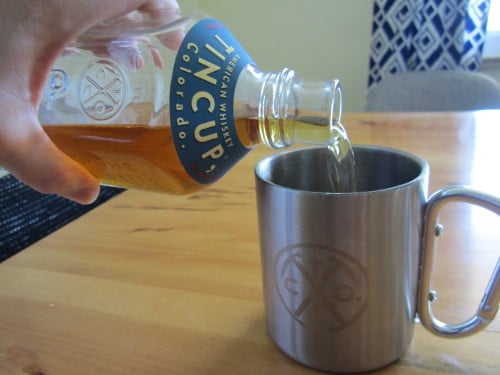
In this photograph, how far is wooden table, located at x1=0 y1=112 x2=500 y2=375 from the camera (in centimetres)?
35

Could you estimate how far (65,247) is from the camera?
0.55m

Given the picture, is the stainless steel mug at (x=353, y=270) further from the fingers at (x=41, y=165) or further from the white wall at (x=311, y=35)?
the white wall at (x=311, y=35)

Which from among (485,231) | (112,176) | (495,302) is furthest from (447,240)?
(112,176)

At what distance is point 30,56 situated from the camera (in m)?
0.31

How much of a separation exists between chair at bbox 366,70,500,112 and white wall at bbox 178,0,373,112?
0.55m

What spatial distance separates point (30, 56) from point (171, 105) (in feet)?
0.32

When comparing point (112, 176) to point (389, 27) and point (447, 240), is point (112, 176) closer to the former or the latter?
point (447, 240)

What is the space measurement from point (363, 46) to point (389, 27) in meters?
0.17

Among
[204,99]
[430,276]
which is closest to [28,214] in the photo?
[204,99]

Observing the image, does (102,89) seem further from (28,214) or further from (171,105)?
(28,214)

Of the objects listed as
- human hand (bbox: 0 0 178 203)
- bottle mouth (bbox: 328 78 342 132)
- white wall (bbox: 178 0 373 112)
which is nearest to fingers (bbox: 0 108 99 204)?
human hand (bbox: 0 0 178 203)

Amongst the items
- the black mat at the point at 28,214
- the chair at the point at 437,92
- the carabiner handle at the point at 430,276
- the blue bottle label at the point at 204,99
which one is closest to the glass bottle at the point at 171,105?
the blue bottle label at the point at 204,99

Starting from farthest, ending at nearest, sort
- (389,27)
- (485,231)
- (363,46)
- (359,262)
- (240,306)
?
(363,46) < (389,27) < (485,231) < (240,306) < (359,262)

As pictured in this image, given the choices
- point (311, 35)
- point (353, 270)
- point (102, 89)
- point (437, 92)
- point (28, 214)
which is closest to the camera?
point (353, 270)
